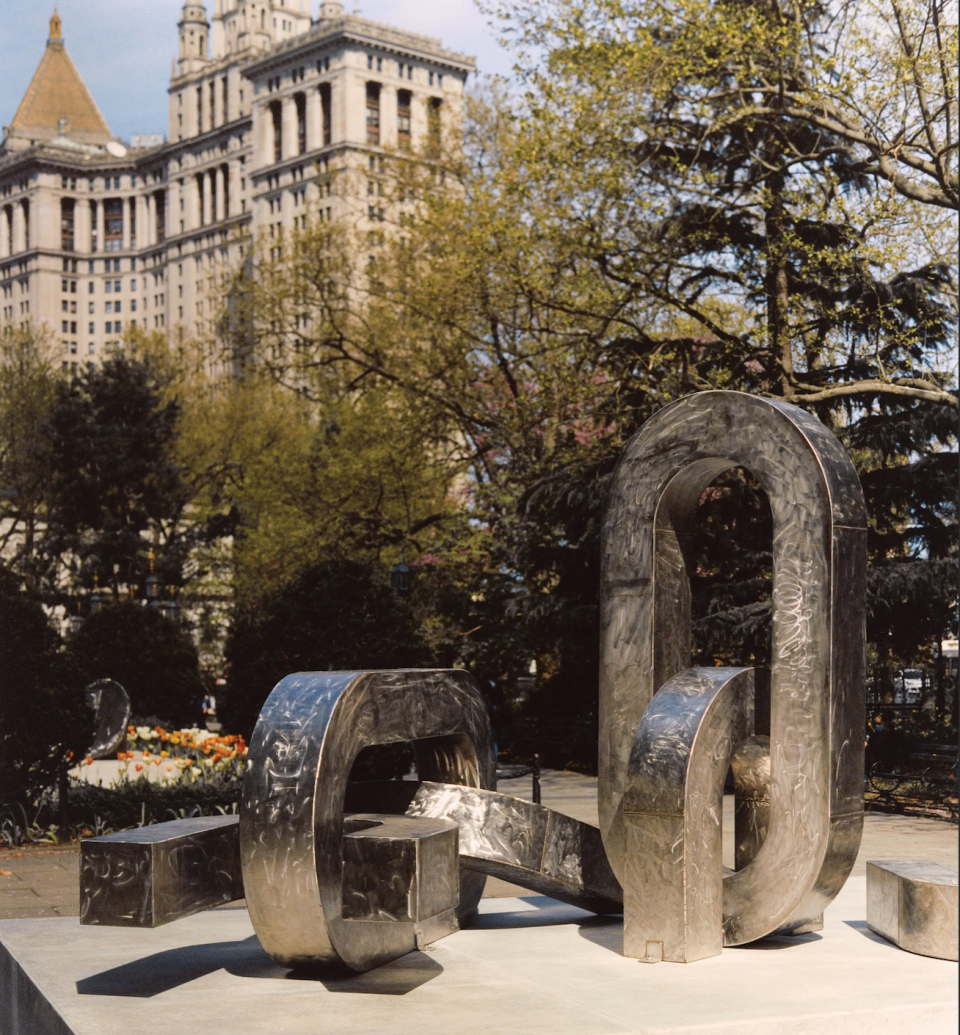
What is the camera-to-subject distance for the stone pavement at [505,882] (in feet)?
34.9

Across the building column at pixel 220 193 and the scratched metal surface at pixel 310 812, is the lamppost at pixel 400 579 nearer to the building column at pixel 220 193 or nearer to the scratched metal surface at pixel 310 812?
the scratched metal surface at pixel 310 812

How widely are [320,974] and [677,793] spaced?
1926mm

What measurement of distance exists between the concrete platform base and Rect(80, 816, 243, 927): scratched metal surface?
0.39 m

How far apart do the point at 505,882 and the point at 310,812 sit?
5222mm

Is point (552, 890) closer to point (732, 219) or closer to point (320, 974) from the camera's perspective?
point (320, 974)

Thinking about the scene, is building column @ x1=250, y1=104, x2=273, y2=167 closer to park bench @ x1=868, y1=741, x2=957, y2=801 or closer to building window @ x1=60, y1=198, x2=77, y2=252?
building window @ x1=60, y1=198, x2=77, y2=252

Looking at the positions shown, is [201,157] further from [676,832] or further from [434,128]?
[676,832]

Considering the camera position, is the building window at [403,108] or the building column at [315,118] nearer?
the building window at [403,108]

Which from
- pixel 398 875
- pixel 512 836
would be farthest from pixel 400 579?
pixel 398 875

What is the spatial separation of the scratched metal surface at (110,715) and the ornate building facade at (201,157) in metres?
13.0

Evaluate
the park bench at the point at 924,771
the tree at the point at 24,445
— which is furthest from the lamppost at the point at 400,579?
the tree at the point at 24,445

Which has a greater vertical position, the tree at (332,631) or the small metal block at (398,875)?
the tree at (332,631)

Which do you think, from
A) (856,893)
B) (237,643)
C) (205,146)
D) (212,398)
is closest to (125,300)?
(205,146)

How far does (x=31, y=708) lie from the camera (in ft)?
45.1
